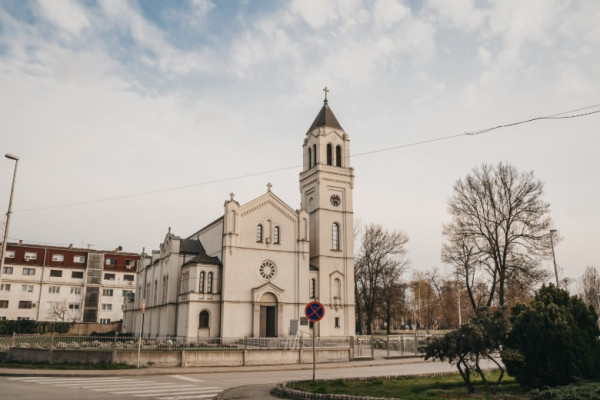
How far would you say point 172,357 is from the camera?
27.0 metres

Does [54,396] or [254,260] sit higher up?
[254,260]

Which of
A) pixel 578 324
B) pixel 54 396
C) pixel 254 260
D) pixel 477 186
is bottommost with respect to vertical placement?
pixel 54 396

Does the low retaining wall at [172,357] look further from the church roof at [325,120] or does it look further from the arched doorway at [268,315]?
the church roof at [325,120]

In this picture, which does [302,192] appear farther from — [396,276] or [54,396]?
[54,396]

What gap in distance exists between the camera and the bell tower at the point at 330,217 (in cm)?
4778

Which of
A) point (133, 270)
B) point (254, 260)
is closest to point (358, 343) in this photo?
point (254, 260)

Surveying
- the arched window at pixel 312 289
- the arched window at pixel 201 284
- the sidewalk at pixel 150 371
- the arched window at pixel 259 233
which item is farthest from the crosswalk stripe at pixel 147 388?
the arched window at pixel 312 289

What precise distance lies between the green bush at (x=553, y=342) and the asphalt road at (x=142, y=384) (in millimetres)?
8618

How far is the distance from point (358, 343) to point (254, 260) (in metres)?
13.9

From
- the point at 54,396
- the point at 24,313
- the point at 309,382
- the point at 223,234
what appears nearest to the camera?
the point at 54,396

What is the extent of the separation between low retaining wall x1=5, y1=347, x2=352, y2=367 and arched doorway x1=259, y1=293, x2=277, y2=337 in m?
14.3

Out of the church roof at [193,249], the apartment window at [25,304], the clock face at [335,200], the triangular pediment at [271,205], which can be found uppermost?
the clock face at [335,200]

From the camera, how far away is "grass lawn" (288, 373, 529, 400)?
14359mm

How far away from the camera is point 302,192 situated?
174ft
